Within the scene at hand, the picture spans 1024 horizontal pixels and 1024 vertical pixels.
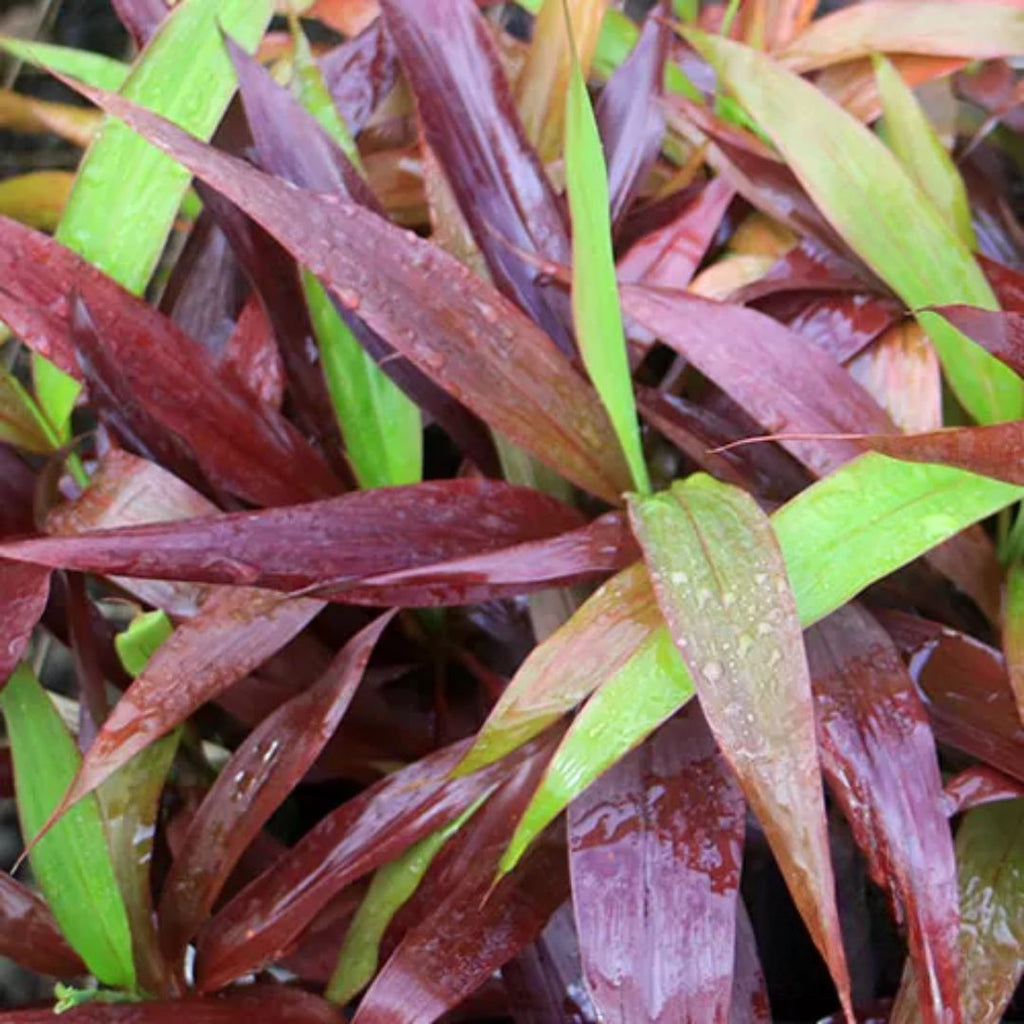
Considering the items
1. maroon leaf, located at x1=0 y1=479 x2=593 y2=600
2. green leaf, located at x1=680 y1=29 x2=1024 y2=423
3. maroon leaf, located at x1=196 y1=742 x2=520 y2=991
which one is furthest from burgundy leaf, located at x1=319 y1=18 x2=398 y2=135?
maroon leaf, located at x1=196 y1=742 x2=520 y2=991

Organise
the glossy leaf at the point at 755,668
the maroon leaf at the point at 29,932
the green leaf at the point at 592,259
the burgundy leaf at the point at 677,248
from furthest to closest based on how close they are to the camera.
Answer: the burgundy leaf at the point at 677,248 < the maroon leaf at the point at 29,932 < the green leaf at the point at 592,259 < the glossy leaf at the point at 755,668

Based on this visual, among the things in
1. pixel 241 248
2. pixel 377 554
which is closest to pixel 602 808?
pixel 377 554

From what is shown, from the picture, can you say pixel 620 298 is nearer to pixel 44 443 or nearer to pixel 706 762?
pixel 706 762

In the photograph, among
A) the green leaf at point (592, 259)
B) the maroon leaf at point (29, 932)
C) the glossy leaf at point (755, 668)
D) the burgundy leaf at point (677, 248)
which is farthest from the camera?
the burgundy leaf at point (677, 248)

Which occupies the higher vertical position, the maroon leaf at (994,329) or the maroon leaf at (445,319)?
the maroon leaf at (994,329)

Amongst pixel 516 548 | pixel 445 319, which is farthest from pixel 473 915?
pixel 445 319

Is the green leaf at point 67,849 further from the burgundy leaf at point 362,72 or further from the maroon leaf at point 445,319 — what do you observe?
the burgundy leaf at point 362,72

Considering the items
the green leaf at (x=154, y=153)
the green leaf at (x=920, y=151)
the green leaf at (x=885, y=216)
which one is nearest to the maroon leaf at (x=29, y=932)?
the green leaf at (x=154, y=153)
